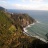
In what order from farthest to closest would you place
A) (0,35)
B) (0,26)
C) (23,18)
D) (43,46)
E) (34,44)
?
1. (23,18)
2. (0,26)
3. (0,35)
4. (34,44)
5. (43,46)

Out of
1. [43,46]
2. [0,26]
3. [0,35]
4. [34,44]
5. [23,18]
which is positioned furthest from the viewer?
[23,18]

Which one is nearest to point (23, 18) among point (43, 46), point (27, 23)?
point (27, 23)

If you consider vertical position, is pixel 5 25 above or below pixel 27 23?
above

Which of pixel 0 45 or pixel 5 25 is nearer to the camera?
pixel 0 45

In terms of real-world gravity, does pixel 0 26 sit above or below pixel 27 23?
above

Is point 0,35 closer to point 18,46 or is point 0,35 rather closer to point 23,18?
point 18,46

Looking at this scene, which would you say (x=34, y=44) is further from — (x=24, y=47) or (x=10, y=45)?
(x=10, y=45)

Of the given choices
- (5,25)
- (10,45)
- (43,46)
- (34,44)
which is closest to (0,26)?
(5,25)

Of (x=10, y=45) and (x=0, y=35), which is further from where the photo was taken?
(x=0, y=35)

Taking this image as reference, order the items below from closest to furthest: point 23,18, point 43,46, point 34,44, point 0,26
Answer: point 43,46, point 34,44, point 0,26, point 23,18
